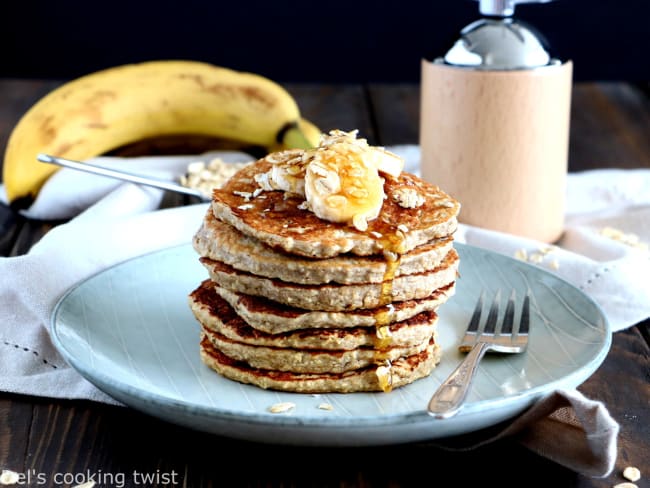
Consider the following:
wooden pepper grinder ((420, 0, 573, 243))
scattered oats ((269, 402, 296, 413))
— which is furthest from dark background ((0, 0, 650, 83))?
scattered oats ((269, 402, 296, 413))

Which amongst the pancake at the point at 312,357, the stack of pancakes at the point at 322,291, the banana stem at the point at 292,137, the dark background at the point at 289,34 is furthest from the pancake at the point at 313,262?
the dark background at the point at 289,34

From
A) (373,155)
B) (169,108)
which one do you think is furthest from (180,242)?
(169,108)

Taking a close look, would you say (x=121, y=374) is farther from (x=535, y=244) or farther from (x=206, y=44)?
(x=206, y=44)

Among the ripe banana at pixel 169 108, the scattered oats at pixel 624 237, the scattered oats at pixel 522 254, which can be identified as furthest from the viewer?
the ripe banana at pixel 169 108

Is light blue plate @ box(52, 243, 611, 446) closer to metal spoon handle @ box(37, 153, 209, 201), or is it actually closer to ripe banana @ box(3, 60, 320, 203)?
metal spoon handle @ box(37, 153, 209, 201)

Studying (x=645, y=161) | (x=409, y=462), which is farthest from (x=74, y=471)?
(x=645, y=161)

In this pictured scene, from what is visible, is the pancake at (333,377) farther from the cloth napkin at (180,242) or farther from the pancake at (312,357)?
the cloth napkin at (180,242)

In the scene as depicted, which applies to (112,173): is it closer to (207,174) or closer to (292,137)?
(207,174)
